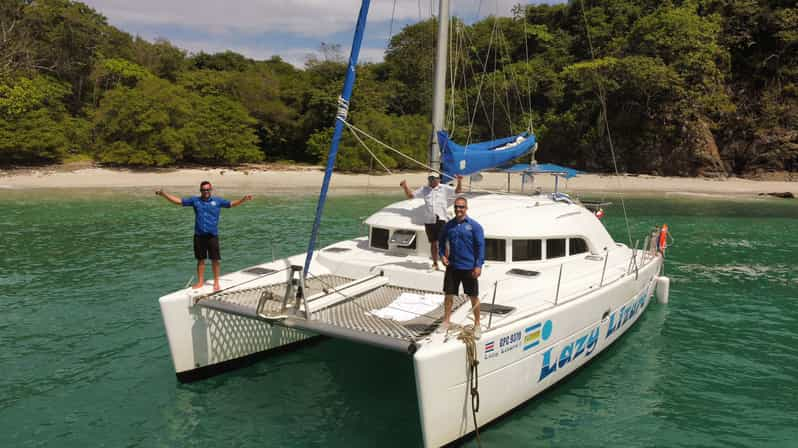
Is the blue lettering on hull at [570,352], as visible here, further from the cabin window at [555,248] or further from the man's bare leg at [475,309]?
the cabin window at [555,248]

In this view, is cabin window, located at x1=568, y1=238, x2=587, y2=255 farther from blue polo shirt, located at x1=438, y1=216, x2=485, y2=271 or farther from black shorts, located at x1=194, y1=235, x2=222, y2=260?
black shorts, located at x1=194, y1=235, x2=222, y2=260

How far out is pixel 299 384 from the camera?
7.36m

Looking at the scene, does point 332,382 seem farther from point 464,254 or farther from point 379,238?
point 379,238

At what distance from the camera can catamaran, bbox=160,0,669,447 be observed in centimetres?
557

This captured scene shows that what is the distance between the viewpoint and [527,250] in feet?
28.2

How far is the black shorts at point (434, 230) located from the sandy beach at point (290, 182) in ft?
85.7

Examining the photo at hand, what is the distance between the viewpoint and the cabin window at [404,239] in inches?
356

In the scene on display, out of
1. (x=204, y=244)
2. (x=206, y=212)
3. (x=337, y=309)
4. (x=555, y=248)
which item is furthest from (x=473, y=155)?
(x=204, y=244)

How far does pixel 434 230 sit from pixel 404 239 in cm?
81

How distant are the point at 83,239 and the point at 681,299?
18117 mm

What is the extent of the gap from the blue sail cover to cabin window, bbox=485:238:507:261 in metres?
1.73

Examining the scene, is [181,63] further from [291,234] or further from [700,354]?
[700,354]

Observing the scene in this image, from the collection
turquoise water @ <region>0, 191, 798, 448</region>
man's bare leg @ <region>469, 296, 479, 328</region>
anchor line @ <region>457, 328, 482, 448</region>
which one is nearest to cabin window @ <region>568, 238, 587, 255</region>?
turquoise water @ <region>0, 191, 798, 448</region>

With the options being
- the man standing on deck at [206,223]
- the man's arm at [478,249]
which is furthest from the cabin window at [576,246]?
the man standing on deck at [206,223]
